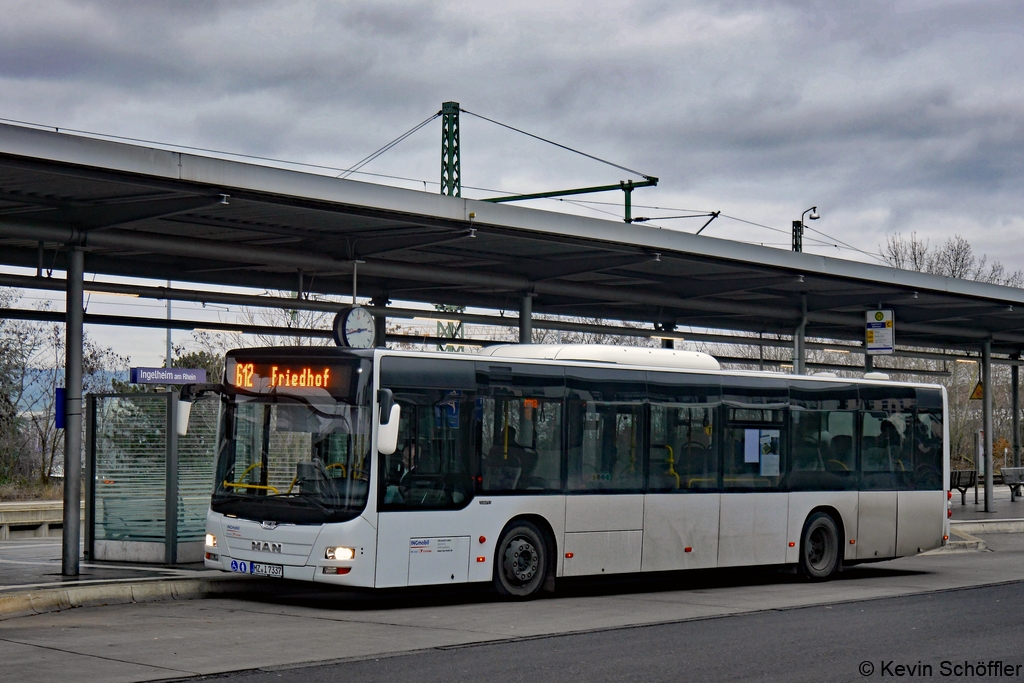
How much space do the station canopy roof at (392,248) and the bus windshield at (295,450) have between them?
2.23 m

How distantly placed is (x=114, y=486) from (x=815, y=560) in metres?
9.31

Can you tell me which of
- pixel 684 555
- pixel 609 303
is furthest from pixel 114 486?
pixel 609 303

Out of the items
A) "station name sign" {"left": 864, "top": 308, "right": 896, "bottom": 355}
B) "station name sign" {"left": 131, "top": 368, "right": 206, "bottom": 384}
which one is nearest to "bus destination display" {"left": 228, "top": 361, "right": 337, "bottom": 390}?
"station name sign" {"left": 131, "top": 368, "right": 206, "bottom": 384}

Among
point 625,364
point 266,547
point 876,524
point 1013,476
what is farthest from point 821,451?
point 1013,476

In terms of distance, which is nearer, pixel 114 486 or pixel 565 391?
pixel 565 391

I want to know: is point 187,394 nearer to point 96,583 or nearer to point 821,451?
point 96,583

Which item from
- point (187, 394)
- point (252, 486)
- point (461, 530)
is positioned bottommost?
point (461, 530)

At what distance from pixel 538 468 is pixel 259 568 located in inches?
128

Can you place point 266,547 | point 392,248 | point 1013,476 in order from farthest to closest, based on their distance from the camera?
point 1013,476 < point 392,248 < point 266,547

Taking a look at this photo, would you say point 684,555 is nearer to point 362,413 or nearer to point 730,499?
point 730,499

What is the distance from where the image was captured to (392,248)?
1698cm

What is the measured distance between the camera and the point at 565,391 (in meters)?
14.2

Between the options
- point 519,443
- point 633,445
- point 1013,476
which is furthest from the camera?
point 1013,476

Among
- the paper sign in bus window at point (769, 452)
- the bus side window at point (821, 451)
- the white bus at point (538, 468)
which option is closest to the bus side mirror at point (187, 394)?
the white bus at point (538, 468)
